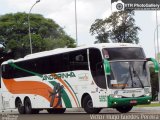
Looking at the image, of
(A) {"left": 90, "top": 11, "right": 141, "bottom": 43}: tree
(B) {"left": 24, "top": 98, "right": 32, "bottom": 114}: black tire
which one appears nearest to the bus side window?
(B) {"left": 24, "top": 98, "right": 32, "bottom": 114}: black tire

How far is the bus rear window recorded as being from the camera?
26966mm

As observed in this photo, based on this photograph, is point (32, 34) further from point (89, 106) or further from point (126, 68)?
point (126, 68)

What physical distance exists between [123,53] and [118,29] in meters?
63.6

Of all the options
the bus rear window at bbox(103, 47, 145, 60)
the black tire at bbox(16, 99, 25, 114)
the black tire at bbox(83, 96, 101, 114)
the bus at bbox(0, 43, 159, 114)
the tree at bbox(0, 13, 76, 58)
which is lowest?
the black tire at bbox(16, 99, 25, 114)

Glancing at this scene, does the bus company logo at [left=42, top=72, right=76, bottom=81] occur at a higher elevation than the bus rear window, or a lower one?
lower

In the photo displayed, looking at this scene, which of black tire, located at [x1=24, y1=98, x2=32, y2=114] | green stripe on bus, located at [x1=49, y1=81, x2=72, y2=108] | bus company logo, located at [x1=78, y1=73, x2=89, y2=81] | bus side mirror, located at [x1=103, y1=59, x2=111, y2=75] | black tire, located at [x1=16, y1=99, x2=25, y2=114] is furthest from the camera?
black tire, located at [x1=16, y1=99, x2=25, y2=114]

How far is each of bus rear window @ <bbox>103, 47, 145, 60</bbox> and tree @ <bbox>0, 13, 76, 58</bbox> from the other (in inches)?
1948

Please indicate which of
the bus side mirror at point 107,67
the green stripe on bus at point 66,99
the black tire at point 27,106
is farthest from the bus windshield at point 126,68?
the black tire at point 27,106

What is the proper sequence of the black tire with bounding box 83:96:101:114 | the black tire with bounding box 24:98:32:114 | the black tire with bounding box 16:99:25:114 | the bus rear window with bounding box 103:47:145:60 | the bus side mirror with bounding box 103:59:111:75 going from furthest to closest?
the black tire with bounding box 16:99:25:114 → the black tire with bounding box 24:98:32:114 → the black tire with bounding box 83:96:101:114 → the bus rear window with bounding box 103:47:145:60 → the bus side mirror with bounding box 103:59:111:75

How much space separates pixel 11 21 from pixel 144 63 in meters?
59.2

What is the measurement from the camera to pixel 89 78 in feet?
90.6

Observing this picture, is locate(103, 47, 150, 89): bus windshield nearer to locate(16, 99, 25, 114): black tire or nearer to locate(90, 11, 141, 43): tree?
locate(16, 99, 25, 114): black tire

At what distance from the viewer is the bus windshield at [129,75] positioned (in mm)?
26453

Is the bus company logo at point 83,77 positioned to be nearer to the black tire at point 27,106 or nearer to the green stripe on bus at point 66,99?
the green stripe on bus at point 66,99
